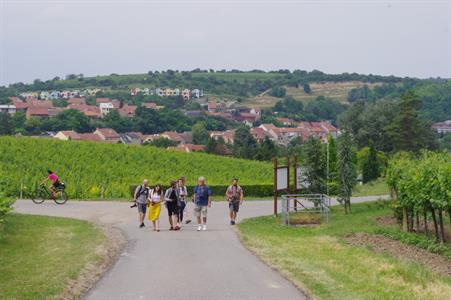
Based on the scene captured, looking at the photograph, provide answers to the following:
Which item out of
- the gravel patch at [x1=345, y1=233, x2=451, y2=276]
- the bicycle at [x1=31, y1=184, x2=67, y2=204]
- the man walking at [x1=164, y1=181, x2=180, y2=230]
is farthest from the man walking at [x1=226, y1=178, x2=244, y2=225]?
the bicycle at [x1=31, y1=184, x2=67, y2=204]

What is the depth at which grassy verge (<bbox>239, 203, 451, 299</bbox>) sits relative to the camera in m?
11.6

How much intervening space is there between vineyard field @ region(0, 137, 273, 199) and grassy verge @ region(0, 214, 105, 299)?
46.8ft

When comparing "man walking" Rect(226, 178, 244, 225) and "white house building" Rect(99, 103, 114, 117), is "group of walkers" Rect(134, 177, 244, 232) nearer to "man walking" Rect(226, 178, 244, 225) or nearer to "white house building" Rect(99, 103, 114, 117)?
"man walking" Rect(226, 178, 244, 225)

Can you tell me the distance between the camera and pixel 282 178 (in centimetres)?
2719

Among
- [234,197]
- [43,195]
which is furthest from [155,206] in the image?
[43,195]

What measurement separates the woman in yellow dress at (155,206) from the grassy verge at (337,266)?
264 cm

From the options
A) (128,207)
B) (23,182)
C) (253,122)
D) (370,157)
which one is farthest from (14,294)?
(253,122)

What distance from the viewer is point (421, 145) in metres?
76.6

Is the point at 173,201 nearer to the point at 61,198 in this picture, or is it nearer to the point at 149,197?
the point at 149,197

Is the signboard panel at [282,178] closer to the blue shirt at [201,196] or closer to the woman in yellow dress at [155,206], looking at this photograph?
the blue shirt at [201,196]

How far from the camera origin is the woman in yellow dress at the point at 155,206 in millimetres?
21938

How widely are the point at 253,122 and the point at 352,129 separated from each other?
4203 inches

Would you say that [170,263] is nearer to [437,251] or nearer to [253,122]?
[437,251]

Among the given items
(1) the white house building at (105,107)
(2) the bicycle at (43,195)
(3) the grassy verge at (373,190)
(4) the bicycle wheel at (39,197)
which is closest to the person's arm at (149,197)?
(2) the bicycle at (43,195)
